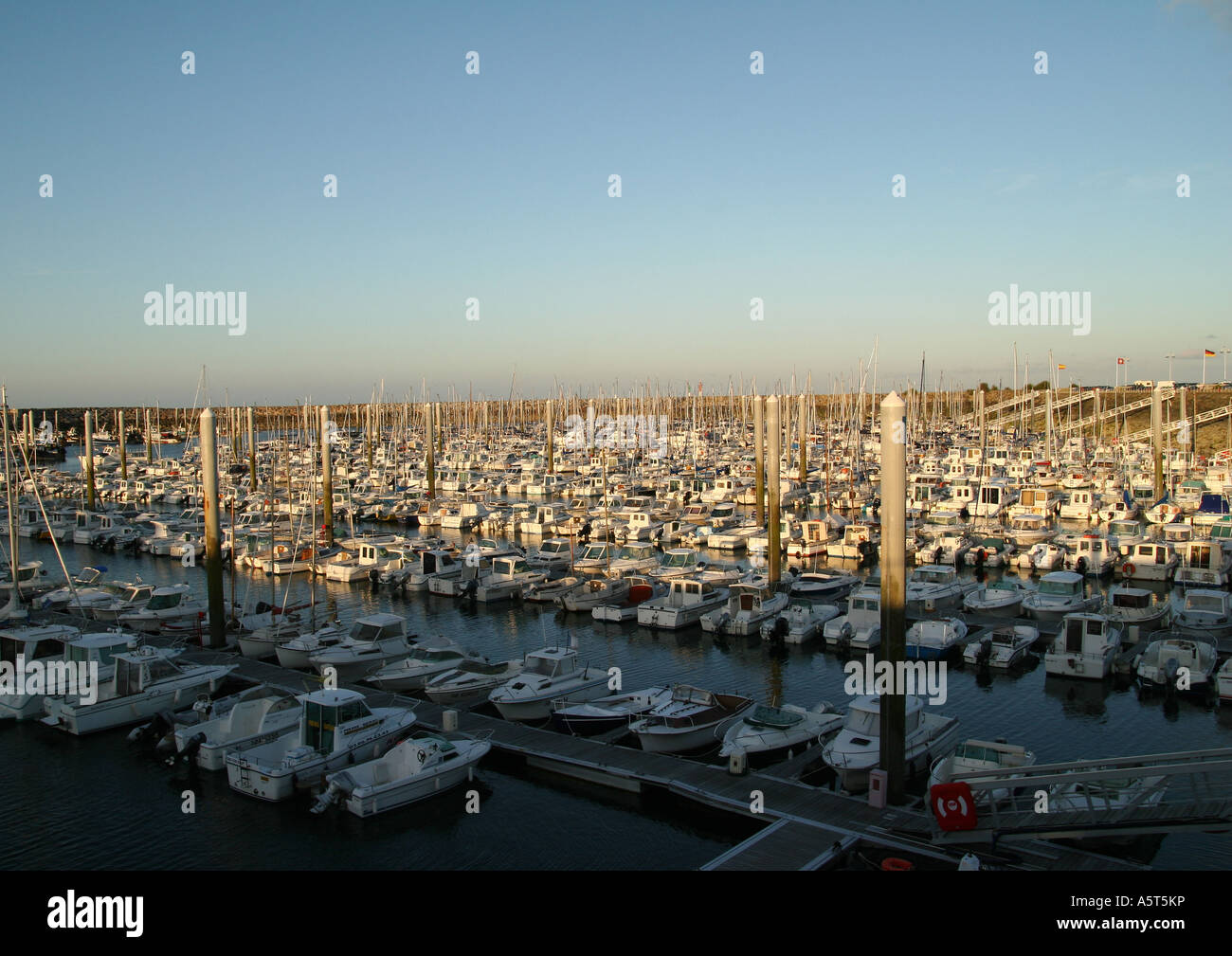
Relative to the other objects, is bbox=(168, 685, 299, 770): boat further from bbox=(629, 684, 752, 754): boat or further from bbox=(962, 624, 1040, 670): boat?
bbox=(962, 624, 1040, 670): boat

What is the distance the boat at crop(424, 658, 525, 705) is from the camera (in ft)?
69.2

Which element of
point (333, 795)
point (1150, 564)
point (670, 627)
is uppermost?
point (1150, 564)

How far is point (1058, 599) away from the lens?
28.8 meters

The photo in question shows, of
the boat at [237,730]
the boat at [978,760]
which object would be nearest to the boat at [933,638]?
the boat at [978,760]

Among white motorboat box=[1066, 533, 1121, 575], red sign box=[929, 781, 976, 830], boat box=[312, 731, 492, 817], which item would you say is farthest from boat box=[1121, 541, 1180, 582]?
boat box=[312, 731, 492, 817]

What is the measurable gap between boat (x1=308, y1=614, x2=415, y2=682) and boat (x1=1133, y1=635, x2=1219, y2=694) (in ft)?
59.2

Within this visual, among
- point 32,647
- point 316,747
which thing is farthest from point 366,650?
point 32,647

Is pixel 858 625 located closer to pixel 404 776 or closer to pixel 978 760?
pixel 978 760

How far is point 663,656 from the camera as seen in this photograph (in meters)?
26.6

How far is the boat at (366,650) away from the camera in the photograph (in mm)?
23812

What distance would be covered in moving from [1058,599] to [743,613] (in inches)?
383

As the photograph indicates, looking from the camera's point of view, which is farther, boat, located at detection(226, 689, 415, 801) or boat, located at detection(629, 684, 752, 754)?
boat, located at detection(629, 684, 752, 754)
